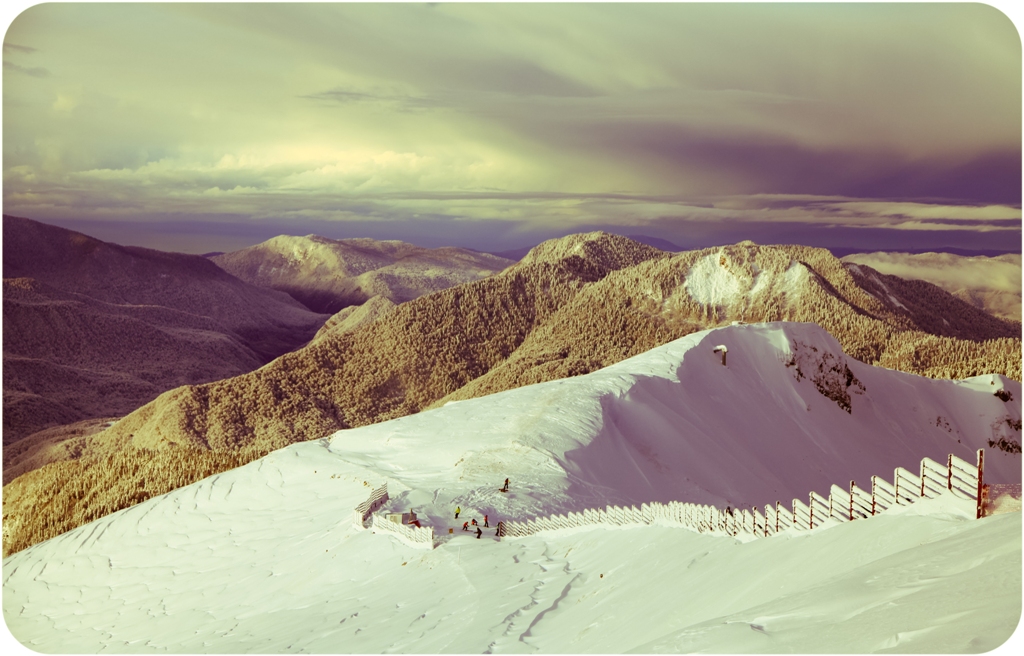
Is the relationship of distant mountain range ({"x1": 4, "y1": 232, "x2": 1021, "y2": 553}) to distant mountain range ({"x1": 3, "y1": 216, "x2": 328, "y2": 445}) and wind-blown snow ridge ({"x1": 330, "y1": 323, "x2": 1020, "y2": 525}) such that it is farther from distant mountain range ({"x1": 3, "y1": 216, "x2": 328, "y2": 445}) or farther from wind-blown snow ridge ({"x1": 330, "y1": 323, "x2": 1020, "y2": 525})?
distant mountain range ({"x1": 3, "y1": 216, "x2": 328, "y2": 445})

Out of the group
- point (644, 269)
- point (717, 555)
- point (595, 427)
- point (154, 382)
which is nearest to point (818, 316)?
point (644, 269)

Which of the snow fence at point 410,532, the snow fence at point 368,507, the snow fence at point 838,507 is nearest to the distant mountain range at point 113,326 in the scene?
the snow fence at point 368,507

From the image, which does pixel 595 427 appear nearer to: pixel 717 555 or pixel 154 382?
pixel 717 555

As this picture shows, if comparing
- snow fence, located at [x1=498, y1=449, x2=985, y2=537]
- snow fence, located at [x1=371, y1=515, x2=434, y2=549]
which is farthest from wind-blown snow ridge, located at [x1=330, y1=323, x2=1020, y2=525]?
snow fence, located at [x1=498, y1=449, x2=985, y2=537]

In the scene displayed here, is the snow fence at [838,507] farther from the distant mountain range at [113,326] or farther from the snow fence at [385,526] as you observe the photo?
the distant mountain range at [113,326]

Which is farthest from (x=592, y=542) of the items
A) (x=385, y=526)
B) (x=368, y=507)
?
(x=368, y=507)

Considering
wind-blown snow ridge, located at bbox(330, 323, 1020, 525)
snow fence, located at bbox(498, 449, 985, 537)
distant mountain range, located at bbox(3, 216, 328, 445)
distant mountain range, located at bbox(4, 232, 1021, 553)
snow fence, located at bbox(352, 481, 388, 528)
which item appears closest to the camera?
snow fence, located at bbox(498, 449, 985, 537)

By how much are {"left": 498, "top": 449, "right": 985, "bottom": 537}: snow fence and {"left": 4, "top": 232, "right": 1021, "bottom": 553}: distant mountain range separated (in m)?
30.7

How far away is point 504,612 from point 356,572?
6.66m

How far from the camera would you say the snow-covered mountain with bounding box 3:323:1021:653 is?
8445 mm

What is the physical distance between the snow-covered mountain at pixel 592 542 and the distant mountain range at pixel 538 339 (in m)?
12.5

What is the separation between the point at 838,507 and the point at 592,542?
565 cm

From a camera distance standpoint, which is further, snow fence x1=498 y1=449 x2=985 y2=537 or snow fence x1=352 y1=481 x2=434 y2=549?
snow fence x1=352 y1=481 x2=434 y2=549

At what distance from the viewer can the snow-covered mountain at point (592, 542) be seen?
845 cm
